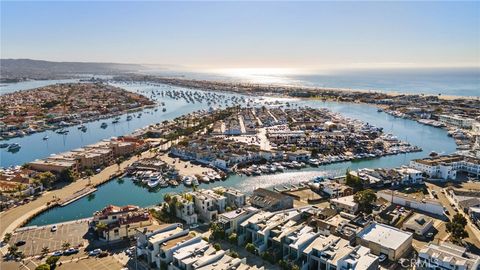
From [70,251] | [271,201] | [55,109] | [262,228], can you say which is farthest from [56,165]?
[55,109]

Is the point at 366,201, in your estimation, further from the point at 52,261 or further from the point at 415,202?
the point at 52,261

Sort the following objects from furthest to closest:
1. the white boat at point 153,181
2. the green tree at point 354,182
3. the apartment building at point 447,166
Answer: the apartment building at point 447,166 → the white boat at point 153,181 → the green tree at point 354,182

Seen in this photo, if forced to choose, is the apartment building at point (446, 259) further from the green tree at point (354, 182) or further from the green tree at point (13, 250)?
the green tree at point (13, 250)

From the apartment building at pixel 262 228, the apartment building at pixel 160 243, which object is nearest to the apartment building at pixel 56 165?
the apartment building at pixel 160 243

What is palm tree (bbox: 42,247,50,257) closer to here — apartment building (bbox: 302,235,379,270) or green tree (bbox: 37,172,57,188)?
green tree (bbox: 37,172,57,188)

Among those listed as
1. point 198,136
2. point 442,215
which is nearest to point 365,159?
point 442,215

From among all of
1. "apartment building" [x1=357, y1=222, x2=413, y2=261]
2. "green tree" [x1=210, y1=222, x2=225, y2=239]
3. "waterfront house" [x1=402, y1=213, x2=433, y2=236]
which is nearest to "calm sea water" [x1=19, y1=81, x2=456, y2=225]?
"green tree" [x1=210, y1=222, x2=225, y2=239]

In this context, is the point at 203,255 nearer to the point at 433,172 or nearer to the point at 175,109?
the point at 433,172
